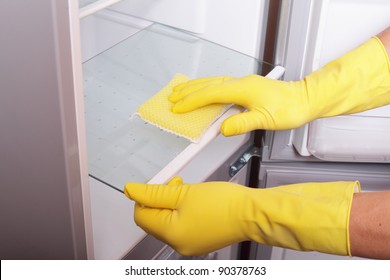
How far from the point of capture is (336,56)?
4.28 feet

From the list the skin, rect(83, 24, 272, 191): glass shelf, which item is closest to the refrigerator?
rect(83, 24, 272, 191): glass shelf

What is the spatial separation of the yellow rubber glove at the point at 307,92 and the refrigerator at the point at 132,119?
0.19 ft

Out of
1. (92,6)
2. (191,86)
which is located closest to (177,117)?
(191,86)

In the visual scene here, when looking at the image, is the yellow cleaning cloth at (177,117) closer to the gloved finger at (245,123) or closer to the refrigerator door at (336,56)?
the gloved finger at (245,123)

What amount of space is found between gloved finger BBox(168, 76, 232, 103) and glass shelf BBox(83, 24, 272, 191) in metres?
0.07

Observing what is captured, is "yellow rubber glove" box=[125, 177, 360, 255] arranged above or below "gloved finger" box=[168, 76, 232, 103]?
below

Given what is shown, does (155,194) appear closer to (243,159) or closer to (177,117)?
(177,117)

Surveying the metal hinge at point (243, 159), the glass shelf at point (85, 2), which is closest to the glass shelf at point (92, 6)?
the glass shelf at point (85, 2)

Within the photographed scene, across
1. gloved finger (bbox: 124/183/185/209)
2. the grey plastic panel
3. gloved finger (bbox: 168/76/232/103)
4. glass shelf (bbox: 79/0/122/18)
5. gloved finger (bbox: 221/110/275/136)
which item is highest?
glass shelf (bbox: 79/0/122/18)

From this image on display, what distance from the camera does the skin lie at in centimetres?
93

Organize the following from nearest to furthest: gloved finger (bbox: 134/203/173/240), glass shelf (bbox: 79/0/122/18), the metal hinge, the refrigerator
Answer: the refrigerator < gloved finger (bbox: 134/203/173/240) < glass shelf (bbox: 79/0/122/18) < the metal hinge

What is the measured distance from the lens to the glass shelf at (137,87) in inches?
42.4

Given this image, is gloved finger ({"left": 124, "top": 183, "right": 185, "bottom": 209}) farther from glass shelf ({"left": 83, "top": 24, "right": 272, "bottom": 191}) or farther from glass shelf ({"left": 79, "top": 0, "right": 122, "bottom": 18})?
glass shelf ({"left": 79, "top": 0, "right": 122, "bottom": 18})

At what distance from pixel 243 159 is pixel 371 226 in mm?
611
